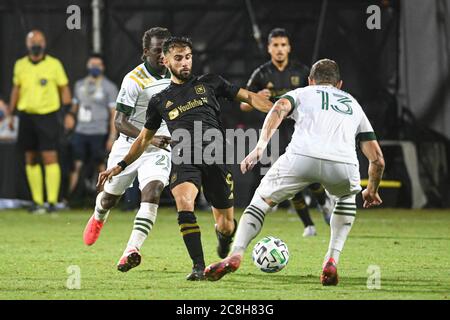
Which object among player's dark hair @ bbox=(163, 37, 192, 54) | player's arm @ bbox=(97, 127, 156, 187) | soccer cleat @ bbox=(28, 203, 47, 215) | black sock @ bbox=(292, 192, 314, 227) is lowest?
soccer cleat @ bbox=(28, 203, 47, 215)

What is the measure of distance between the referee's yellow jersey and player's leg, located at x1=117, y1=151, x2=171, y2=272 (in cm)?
712

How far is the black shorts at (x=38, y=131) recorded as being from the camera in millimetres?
16219

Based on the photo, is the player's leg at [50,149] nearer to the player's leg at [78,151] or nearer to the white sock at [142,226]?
the player's leg at [78,151]

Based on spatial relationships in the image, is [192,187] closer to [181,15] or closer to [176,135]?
[176,135]

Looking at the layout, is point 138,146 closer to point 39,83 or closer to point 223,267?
point 223,267

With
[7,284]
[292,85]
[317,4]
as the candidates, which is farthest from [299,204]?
[317,4]

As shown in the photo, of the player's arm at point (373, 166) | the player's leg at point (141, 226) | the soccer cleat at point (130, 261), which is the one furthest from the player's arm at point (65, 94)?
the player's arm at point (373, 166)

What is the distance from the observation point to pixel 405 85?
17.3 metres

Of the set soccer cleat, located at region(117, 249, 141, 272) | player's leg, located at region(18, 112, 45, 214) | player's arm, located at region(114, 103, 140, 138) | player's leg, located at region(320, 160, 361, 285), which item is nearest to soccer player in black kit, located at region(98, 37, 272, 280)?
soccer cleat, located at region(117, 249, 141, 272)

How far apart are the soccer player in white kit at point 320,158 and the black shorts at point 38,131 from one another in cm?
869

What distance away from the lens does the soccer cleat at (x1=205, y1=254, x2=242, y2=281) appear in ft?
25.4

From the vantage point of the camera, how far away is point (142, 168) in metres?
9.50

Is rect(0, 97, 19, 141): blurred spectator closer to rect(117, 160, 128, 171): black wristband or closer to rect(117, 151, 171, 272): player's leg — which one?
rect(117, 151, 171, 272): player's leg

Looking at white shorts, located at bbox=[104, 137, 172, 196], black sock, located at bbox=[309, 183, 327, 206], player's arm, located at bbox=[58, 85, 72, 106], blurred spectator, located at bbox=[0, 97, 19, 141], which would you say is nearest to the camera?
white shorts, located at bbox=[104, 137, 172, 196]
